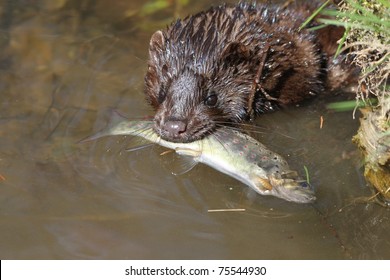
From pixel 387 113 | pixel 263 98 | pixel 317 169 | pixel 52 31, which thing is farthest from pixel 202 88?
pixel 52 31

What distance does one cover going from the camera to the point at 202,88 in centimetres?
543

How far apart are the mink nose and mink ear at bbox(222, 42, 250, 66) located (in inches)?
26.2

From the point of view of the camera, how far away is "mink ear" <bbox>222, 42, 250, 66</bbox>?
17.9 ft

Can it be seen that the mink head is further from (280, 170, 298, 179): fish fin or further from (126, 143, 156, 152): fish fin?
(280, 170, 298, 179): fish fin

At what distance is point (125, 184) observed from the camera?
16.6ft

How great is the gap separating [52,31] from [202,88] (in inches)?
79.5

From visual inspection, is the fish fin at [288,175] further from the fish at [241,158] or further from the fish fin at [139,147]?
the fish fin at [139,147]

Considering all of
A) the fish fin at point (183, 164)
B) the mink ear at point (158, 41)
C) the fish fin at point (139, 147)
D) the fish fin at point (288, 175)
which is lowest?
the fish fin at point (288, 175)

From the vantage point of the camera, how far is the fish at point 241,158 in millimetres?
4586

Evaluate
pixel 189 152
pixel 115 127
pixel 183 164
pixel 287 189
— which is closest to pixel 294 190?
pixel 287 189

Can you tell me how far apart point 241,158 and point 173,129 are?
0.58m

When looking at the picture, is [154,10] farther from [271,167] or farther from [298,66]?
[271,167]

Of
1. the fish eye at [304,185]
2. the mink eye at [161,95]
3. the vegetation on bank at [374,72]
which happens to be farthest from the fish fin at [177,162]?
the vegetation on bank at [374,72]

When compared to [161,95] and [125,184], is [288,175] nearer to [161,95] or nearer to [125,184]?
[125,184]
